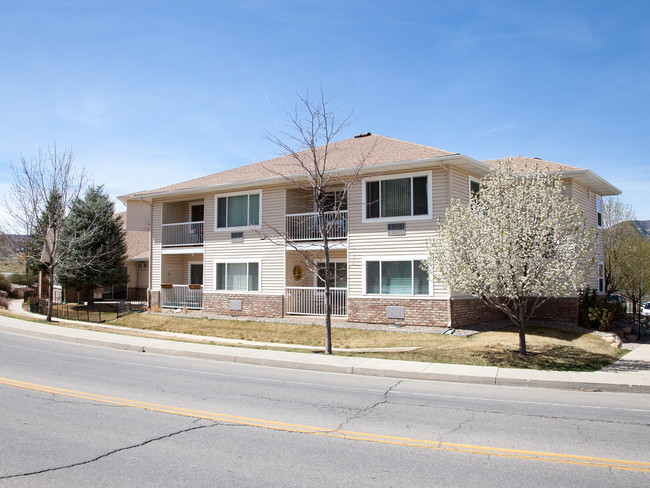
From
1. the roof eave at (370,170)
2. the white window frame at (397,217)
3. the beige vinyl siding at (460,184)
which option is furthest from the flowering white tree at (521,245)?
the white window frame at (397,217)

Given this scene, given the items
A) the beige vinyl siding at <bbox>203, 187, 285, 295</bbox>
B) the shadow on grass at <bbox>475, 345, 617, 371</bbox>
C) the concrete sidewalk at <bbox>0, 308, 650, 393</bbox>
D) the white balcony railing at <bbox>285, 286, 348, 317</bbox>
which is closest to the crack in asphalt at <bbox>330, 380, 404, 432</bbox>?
the concrete sidewalk at <bbox>0, 308, 650, 393</bbox>

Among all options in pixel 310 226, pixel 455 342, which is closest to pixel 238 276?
pixel 310 226

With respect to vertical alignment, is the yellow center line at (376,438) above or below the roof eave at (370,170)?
below

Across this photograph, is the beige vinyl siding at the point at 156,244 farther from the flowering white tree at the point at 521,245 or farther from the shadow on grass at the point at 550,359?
the shadow on grass at the point at 550,359

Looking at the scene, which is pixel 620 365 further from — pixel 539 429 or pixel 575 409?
pixel 539 429

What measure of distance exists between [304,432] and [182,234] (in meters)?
20.1

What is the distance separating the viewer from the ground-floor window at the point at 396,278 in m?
17.9

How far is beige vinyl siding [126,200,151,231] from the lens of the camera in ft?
118

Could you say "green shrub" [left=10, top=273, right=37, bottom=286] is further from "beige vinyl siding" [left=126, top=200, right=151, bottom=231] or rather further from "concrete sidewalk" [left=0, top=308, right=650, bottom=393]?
"concrete sidewalk" [left=0, top=308, right=650, bottom=393]

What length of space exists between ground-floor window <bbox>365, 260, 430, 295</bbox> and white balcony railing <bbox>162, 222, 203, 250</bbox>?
9.64 meters

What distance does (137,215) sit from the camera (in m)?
36.4

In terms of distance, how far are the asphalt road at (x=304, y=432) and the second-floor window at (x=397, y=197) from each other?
891 cm

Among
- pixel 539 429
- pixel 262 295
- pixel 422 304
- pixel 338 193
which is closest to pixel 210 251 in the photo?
pixel 262 295

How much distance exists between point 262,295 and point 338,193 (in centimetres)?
548
